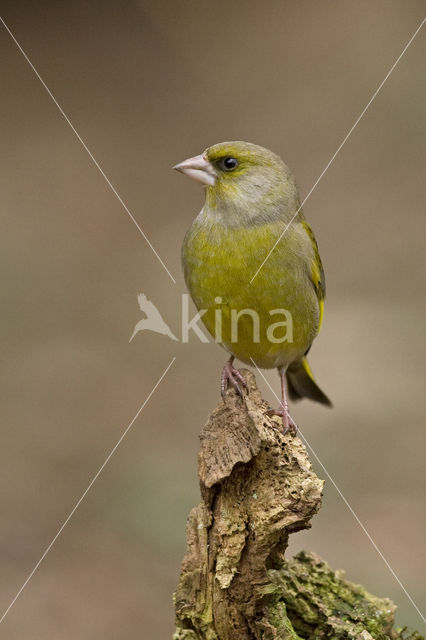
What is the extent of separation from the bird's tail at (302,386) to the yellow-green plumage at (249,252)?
73cm

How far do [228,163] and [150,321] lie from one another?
437 cm

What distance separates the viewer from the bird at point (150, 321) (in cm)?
788

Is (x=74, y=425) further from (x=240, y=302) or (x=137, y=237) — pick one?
(x=240, y=302)

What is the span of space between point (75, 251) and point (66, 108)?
1869 mm

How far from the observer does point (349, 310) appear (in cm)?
825

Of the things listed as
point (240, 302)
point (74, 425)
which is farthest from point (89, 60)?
point (240, 302)

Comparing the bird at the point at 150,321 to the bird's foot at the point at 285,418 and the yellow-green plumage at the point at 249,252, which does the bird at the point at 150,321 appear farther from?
the bird's foot at the point at 285,418

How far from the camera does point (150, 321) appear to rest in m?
8.39

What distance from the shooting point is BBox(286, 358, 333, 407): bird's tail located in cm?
504

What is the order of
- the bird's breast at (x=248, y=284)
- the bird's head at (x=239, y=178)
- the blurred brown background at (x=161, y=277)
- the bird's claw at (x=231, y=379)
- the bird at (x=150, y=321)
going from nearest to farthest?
1. the bird's claw at (x=231, y=379)
2. the bird's breast at (x=248, y=284)
3. the bird's head at (x=239, y=178)
4. the blurred brown background at (x=161, y=277)
5. the bird at (x=150, y=321)

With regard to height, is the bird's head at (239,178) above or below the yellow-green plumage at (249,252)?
above

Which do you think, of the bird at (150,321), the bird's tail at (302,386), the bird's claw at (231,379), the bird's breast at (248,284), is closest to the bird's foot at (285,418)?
the bird's claw at (231,379)

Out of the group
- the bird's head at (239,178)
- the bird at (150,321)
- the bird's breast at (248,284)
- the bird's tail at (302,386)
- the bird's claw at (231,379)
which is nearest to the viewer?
the bird's claw at (231,379)

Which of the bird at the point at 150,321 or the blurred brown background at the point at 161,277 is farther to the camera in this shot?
the bird at the point at 150,321
